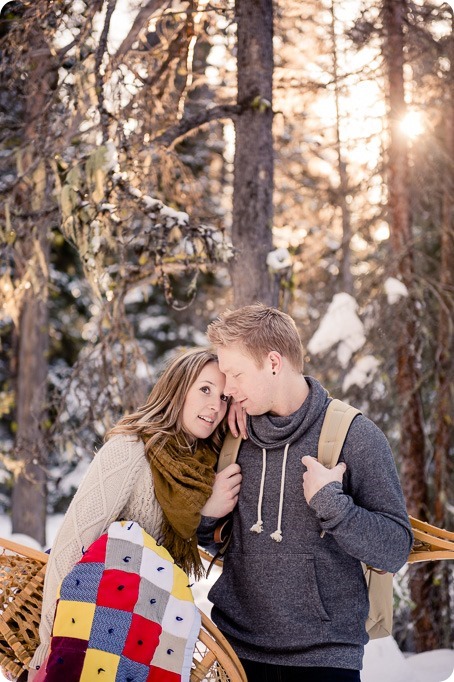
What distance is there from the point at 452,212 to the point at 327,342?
2.05 meters

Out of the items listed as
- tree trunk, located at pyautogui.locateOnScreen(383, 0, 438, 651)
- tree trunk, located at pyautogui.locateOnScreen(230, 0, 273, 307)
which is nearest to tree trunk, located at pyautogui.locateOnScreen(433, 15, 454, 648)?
tree trunk, located at pyautogui.locateOnScreen(383, 0, 438, 651)

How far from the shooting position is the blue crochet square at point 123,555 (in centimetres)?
231

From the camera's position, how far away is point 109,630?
7.36 feet

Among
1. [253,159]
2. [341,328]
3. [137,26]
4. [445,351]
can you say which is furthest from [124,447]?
[445,351]

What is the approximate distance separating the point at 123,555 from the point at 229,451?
59cm

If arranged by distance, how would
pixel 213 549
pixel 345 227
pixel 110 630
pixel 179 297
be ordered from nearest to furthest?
pixel 110 630
pixel 213 549
pixel 345 227
pixel 179 297

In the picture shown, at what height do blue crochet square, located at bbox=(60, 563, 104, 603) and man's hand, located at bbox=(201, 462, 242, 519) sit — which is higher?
man's hand, located at bbox=(201, 462, 242, 519)

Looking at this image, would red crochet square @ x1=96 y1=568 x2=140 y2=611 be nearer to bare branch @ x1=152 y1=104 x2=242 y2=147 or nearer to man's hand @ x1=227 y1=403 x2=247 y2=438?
man's hand @ x1=227 y1=403 x2=247 y2=438

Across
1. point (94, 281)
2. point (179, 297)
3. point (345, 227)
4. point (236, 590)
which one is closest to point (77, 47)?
point (94, 281)

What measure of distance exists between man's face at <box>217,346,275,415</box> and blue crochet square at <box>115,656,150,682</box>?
0.89 m

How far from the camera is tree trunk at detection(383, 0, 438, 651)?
231 inches

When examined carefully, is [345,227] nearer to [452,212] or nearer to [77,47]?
[452,212]

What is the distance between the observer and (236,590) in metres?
2.60

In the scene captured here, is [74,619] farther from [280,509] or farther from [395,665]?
[395,665]
